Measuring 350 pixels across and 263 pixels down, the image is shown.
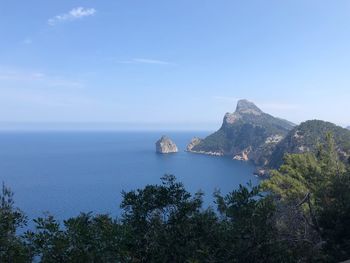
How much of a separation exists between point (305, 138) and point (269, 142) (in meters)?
36.7

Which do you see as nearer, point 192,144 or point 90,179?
point 90,179

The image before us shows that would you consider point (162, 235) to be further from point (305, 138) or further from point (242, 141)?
point (242, 141)

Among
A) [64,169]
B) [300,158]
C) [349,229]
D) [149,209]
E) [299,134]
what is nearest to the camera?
[149,209]

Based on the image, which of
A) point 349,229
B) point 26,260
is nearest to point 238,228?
point 26,260

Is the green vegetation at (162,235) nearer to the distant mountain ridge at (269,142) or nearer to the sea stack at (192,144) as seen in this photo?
the distant mountain ridge at (269,142)

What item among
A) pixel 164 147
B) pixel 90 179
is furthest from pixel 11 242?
pixel 164 147

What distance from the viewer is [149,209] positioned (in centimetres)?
984

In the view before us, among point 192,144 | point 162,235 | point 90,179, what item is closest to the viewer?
point 162,235

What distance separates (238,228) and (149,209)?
8.13 ft

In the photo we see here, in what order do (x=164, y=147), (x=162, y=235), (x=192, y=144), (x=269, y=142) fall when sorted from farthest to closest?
(x=192, y=144) < (x=164, y=147) < (x=269, y=142) < (x=162, y=235)

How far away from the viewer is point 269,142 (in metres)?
155

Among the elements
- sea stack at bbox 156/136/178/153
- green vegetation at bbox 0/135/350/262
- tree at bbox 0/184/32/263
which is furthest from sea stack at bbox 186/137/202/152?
tree at bbox 0/184/32/263

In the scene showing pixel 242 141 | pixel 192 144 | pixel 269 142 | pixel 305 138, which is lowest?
pixel 192 144

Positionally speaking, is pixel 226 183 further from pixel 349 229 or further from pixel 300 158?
pixel 349 229
